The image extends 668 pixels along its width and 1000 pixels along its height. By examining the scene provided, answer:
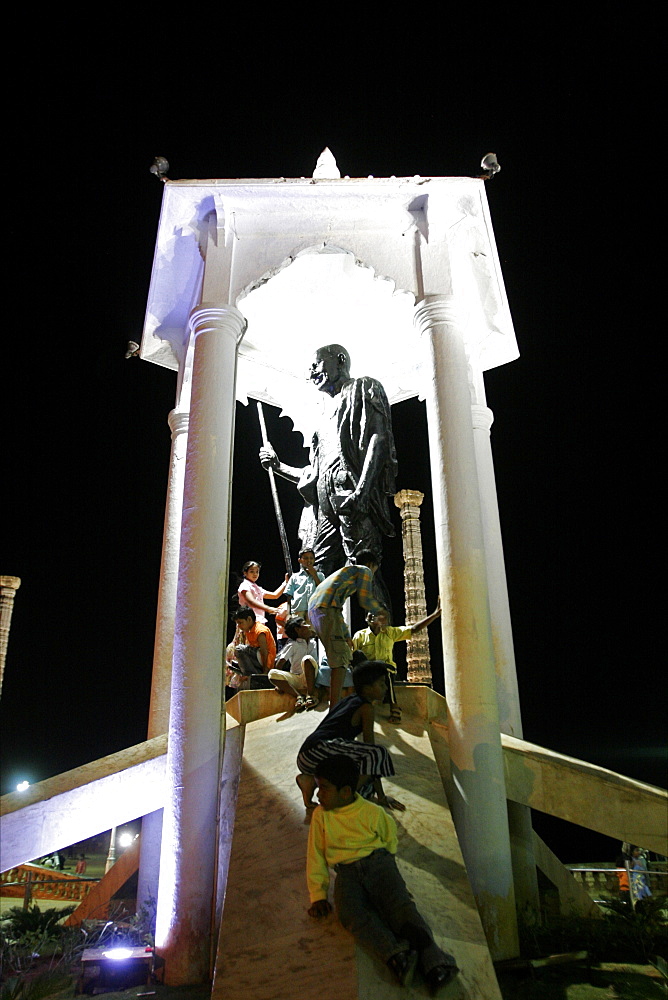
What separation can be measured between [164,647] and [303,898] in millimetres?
4462

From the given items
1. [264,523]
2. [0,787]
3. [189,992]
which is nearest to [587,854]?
[264,523]

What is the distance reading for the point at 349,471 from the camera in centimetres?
859

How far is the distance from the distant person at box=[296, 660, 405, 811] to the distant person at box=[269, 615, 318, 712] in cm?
175

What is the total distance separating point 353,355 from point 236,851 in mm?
7502

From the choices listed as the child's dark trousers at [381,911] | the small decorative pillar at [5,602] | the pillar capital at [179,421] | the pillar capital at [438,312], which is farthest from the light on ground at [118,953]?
the small decorative pillar at [5,602]

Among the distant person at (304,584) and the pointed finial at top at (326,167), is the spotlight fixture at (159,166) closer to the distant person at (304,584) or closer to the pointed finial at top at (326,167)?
the pointed finial at top at (326,167)

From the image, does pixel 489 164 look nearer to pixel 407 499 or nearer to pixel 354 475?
pixel 354 475

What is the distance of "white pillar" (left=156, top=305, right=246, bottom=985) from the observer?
5762mm

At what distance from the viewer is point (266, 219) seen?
27.0 feet

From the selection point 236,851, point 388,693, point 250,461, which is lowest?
point 236,851

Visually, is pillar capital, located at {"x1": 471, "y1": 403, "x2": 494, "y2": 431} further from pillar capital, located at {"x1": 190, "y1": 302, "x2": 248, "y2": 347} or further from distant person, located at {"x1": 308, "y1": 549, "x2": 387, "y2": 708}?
pillar capital, located at {"x1": 190, "y1": 302, "x2": 248, "y2": 347}

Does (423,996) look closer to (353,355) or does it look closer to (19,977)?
(19,977)

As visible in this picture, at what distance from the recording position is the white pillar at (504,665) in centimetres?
706

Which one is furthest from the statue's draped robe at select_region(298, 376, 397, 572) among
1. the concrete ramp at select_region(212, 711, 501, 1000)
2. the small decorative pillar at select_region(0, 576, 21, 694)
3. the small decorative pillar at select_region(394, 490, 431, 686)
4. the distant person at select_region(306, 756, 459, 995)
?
the small decorative pillar at select_region(0, 576, 21, 694)
